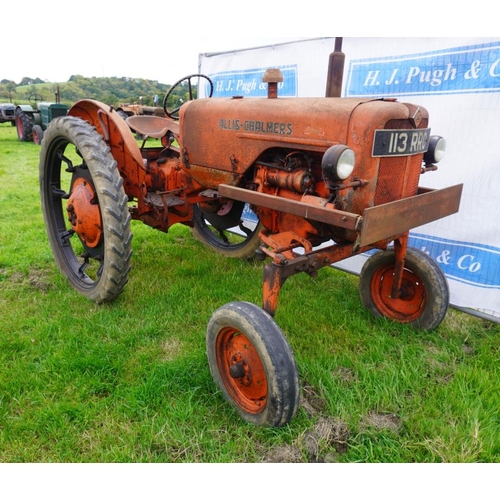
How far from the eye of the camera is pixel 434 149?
247 centimetres

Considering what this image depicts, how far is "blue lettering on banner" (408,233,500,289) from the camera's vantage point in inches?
126

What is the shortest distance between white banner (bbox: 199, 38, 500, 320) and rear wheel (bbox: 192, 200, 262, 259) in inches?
53.9

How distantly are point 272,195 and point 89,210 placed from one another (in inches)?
59.1

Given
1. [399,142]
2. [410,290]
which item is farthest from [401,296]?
[399,142]

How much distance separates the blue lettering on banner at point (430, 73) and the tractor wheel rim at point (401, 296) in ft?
4.64

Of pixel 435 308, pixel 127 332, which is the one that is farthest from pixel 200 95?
pixel 435 308

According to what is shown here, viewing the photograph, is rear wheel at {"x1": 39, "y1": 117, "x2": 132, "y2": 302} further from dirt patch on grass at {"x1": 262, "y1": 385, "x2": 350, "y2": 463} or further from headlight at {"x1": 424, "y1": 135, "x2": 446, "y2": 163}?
headlight at {"x1": 424, "y1": 135, "x2": 446, "y2": 163}

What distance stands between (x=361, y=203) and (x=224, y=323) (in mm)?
901

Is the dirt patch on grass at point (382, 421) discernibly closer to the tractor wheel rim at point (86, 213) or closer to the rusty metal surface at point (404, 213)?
the rusty metal surface at point (404, 213)

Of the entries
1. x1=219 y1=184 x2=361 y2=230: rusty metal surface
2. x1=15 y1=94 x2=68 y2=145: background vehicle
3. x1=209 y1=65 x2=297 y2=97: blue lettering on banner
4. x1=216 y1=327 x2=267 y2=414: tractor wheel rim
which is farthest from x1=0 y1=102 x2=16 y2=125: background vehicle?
x1=216 y1=327 x2=267 y2=414: tractor wheel rim

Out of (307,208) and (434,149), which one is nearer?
→ (307,208)

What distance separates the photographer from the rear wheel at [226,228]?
13.1ft

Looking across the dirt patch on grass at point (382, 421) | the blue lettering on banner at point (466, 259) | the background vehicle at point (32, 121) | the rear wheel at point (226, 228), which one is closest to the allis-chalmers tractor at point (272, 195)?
the rear wheel at point (226, 228)

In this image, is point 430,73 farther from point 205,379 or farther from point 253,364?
point 205,379
